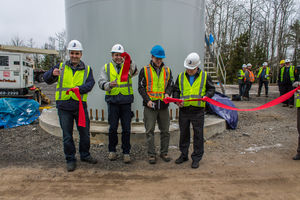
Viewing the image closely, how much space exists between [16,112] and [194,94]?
18.4 feet

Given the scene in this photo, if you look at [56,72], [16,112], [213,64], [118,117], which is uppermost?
[213,64]

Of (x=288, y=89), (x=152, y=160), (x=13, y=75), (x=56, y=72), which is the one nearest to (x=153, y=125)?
(x=152, y=160)

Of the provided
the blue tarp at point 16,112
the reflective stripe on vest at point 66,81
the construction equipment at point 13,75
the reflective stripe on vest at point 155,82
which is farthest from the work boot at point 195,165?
the construction equipment at point 13,75

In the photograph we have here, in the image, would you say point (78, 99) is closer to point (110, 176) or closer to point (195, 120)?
point (110, 176)

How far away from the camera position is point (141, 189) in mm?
3232

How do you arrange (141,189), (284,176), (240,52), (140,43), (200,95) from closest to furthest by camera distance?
(141,189), (284,176), (200,95), (140,43), (240,52)

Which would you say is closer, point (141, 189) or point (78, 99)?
point (141, 189)

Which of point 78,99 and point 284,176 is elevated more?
point 78,99

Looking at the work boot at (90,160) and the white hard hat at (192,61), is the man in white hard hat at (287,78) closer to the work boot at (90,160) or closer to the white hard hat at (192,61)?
the white hard hat at (192,61)

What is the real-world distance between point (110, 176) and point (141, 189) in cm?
69

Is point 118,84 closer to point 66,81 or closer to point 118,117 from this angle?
point 118,117

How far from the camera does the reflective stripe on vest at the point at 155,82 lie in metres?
4.05

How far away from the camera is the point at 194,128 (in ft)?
13.3

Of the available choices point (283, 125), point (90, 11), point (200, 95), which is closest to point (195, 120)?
point (200, 95)
